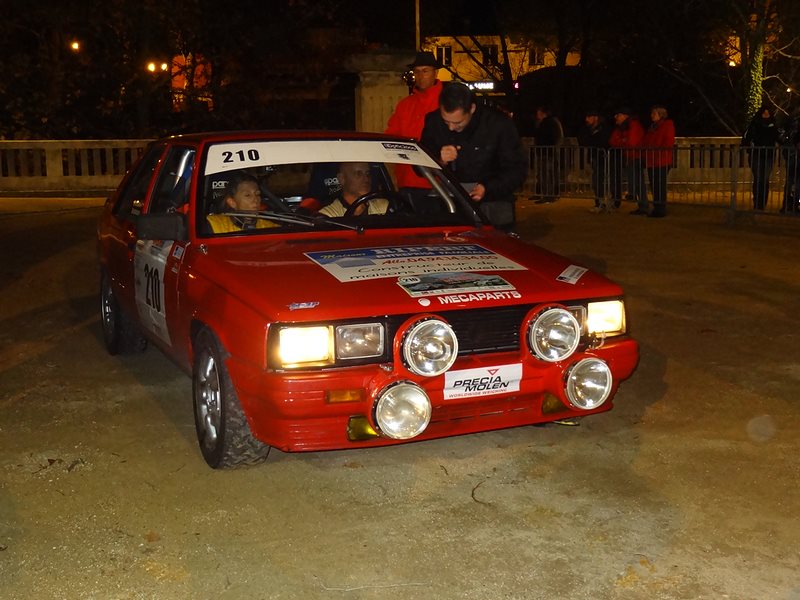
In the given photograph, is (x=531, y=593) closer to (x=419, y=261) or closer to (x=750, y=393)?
(x=419, y=261)

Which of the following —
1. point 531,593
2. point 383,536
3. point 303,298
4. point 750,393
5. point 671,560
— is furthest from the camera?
point 750,393

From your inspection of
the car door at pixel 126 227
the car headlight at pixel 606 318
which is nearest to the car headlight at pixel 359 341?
the car headlight at pixel 606 318

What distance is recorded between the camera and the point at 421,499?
15.8 feet

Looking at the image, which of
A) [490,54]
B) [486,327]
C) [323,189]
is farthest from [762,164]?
[490,54]

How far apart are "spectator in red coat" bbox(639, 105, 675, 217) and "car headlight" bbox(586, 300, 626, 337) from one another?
11562 millimetres

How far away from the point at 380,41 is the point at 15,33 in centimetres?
2767

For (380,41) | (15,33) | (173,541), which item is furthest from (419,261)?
(380,41)

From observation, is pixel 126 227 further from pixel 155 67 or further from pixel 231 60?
pixel 231 60

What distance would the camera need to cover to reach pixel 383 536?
441cm

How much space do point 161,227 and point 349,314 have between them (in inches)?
58.2

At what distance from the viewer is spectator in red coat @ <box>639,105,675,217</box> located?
16375 mm

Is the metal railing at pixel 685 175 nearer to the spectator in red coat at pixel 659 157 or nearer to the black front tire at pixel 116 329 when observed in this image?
the spectator in red coat at pixel 659 157

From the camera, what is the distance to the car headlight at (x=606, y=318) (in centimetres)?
516

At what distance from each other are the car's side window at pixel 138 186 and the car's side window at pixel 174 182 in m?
A: 0.26
